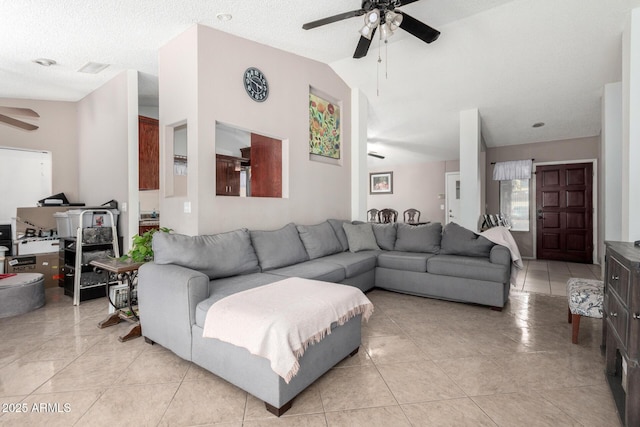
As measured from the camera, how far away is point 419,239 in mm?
4031

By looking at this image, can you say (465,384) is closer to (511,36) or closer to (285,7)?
(285,7)

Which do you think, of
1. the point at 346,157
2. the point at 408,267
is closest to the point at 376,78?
the point at 346,157

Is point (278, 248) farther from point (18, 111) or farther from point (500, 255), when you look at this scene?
point (18, 111)

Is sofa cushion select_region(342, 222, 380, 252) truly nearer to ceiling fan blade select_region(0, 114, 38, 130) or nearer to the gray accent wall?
ceiling fan blade select_region(0, 114, 38, 130)

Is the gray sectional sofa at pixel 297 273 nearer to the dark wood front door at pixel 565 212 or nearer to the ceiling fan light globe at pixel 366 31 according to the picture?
the ceiling fan light globe at pixel 366 31

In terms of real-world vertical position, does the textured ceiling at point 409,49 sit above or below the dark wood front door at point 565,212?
above

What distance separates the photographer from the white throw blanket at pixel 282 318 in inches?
61.2

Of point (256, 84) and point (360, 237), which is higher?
point (256, 84)

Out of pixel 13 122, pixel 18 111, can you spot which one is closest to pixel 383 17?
pixel 18 111

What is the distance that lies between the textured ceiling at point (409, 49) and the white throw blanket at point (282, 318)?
251 centimetres

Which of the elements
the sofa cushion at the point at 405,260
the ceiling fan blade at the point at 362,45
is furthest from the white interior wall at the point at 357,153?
the ceiling fan blade at the point at 362,45

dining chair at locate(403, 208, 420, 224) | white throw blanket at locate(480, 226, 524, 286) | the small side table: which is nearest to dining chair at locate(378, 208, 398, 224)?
dining chair at locate(403, 208, 420, 224)

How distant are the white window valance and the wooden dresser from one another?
192 inches

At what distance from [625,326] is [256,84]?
3540mm
